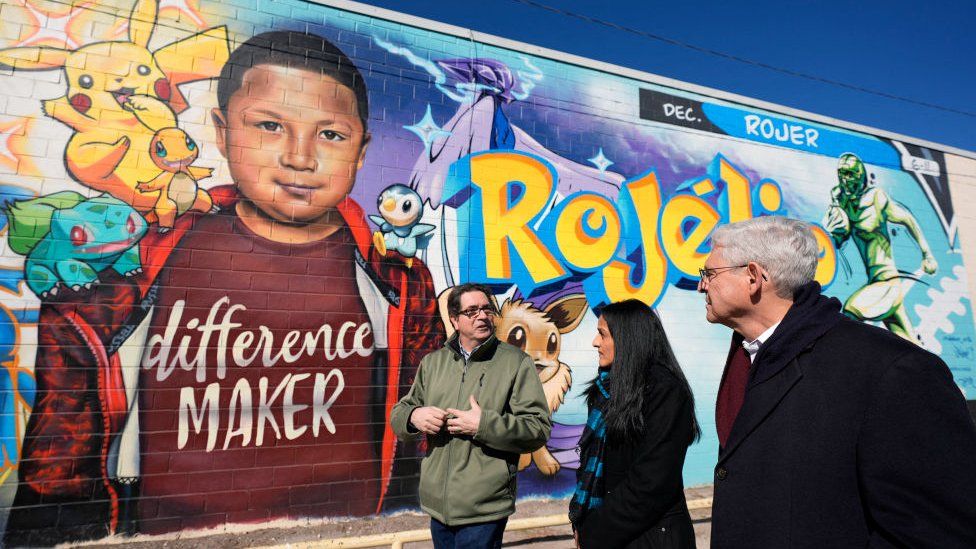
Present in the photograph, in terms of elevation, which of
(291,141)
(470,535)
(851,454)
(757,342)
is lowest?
(470,535)

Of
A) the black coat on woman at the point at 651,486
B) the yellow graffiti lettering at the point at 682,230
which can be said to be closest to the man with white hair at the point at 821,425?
the black coat on woman at the point at 651,486

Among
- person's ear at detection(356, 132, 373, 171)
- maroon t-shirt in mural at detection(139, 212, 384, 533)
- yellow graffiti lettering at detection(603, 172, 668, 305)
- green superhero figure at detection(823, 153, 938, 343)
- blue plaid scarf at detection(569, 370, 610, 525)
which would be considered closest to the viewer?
blue plaid scarf at detection(569, 370, 610, 525)

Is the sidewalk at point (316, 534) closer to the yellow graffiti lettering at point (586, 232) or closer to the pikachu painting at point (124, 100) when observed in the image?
the pikachu painting at point (124, 100)

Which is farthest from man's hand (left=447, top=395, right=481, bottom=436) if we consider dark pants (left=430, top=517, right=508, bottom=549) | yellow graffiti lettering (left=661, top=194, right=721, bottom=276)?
yellow graffiti lettering (left=661, top=194, right=721, bottom=276)

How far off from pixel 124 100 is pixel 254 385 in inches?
Answer: 107

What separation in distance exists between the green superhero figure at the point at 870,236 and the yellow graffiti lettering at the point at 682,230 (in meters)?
2.09

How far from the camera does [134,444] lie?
3.95 meters

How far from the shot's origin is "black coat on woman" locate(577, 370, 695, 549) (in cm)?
199

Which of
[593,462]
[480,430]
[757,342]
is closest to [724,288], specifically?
[757,342]

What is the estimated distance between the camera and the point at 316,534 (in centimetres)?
420

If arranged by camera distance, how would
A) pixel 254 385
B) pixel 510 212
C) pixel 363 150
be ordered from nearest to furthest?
pixel 254 385, pixel 363 150, pixel 510 212

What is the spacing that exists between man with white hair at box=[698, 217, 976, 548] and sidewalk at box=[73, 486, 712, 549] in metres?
3.12

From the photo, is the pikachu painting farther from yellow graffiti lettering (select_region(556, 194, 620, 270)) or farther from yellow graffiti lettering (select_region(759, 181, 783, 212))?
yellow graffiti lettering (select_region(759, 181, 783, 212))

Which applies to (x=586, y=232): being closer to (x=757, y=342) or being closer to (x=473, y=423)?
(x=473, y=423)
